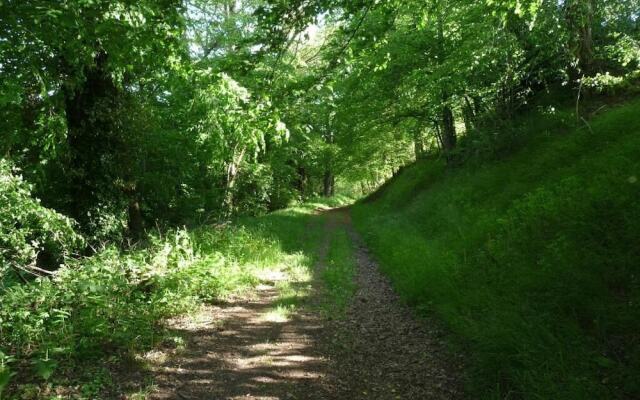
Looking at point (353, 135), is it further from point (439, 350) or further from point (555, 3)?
point (439, 350)

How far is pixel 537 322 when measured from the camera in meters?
4.26

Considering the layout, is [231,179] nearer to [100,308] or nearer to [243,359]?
[100,308]

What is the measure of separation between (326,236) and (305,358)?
12010mm

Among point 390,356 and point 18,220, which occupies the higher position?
point 18,220

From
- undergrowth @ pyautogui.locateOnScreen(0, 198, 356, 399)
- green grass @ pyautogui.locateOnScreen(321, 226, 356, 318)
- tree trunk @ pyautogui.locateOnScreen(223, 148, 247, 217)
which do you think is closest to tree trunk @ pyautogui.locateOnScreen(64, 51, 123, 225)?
undergrowth @ pyautogui.locateOnScreen(0, 198, 356, 399)

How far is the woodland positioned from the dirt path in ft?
Answer: 0.56

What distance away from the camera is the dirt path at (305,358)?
179 inches

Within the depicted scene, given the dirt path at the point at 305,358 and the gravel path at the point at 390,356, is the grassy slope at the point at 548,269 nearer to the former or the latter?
the gravel path at the point at 390,356

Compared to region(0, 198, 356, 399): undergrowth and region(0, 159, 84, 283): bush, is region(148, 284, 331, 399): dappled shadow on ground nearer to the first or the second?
region(0, 198, 356, 399): undergrowth

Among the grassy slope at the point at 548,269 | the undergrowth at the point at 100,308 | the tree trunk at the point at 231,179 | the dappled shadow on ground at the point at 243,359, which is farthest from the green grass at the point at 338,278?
the tree trunk at the point at 231,179

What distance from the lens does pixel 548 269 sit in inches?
206

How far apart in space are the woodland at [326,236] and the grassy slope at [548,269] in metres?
0.03

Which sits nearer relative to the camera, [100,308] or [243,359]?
[243,359]

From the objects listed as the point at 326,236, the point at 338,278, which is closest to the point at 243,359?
the point at 338,278
